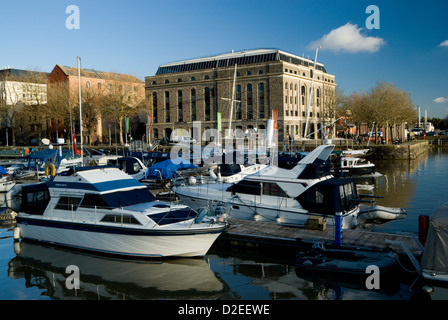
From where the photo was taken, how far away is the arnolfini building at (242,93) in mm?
66812

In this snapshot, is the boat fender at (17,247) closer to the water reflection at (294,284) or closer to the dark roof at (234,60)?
the water reflection at (294,284)

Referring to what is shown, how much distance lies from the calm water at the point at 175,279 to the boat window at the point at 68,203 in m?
1.84

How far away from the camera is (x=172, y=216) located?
15.0 m

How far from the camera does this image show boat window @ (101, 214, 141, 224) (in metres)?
14.5

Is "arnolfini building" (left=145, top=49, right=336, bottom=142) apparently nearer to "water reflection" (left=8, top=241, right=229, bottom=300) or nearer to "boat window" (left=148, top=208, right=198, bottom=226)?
"boat window" (left=148, top=208, right=198, bottom=226)

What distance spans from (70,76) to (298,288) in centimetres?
7733

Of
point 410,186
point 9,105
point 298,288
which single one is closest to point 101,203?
point 298,288

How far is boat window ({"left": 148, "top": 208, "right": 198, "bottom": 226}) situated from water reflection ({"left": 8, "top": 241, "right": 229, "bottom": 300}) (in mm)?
1544

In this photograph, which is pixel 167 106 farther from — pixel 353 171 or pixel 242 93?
pixel 353 171

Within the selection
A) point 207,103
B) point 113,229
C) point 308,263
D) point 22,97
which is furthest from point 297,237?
point 22,97

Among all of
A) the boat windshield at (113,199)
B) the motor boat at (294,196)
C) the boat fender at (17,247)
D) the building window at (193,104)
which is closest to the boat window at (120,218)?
the boat windshield at (113,199)

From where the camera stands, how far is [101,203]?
1534 centimetres
